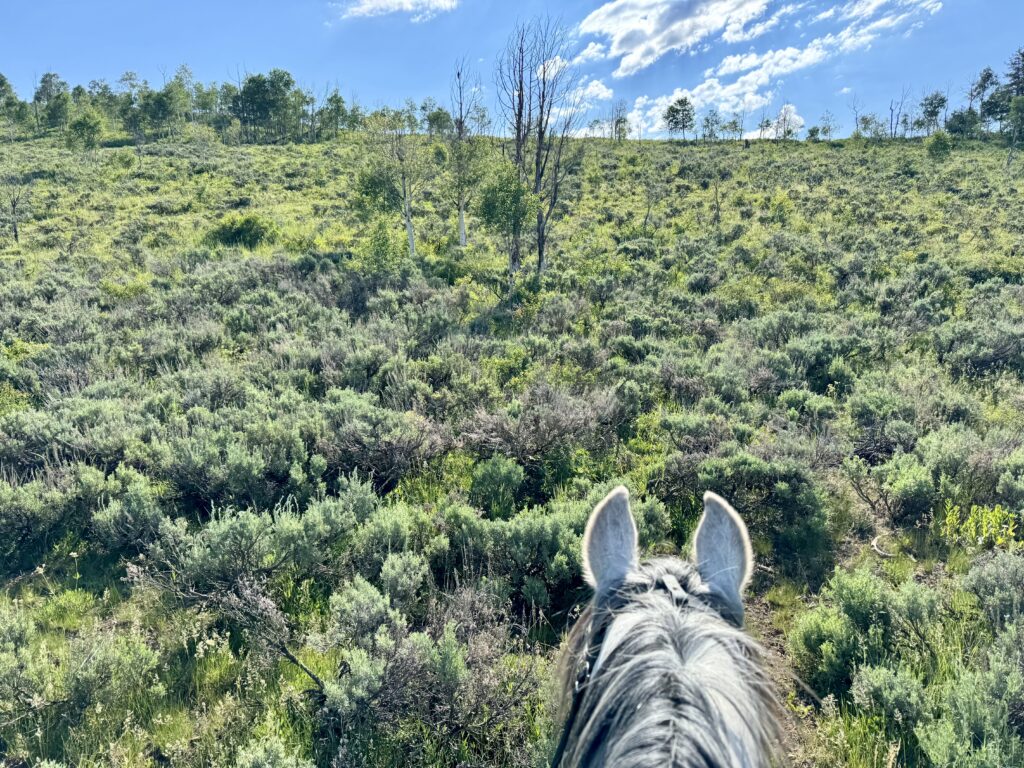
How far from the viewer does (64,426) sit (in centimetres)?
538

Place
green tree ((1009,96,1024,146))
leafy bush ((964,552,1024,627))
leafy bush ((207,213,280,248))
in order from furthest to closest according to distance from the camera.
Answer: green tree ((1009,96,1024,146)) → leafy bush ((207,213,280,248)) → leafy bush ((964,552,1024,627))

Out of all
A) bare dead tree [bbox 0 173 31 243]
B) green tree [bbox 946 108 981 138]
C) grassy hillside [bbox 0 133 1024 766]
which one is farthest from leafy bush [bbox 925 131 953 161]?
bare dead tree [bbox 0 173 31 243]

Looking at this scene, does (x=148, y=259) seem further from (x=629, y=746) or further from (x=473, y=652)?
(x=629, y=746)

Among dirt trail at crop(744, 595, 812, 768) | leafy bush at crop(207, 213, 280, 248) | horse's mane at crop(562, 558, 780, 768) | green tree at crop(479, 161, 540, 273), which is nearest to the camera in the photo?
horse's mane at crop(562, 558, 780, 768)

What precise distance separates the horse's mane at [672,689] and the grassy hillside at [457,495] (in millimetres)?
1421

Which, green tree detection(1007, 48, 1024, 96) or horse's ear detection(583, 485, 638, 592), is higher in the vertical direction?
green tree detection(1007, 48, 1024, 96)

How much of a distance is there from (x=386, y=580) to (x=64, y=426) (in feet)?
14.2

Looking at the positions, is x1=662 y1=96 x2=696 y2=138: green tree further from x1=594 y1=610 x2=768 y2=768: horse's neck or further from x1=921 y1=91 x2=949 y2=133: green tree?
x1=594 y1=610 x2=768 y2=768: horse's neck

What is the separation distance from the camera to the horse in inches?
43.6

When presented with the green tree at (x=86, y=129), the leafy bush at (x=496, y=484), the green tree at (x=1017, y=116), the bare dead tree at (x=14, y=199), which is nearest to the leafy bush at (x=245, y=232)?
the bare dead tree at (x=14, y=199)

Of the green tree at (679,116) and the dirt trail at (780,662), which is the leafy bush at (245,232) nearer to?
the dirt trail at (780,662)

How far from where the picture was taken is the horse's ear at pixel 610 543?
1.54 m

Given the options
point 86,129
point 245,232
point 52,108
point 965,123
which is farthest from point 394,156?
point 965,123

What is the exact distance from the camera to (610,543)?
1.59 meters
